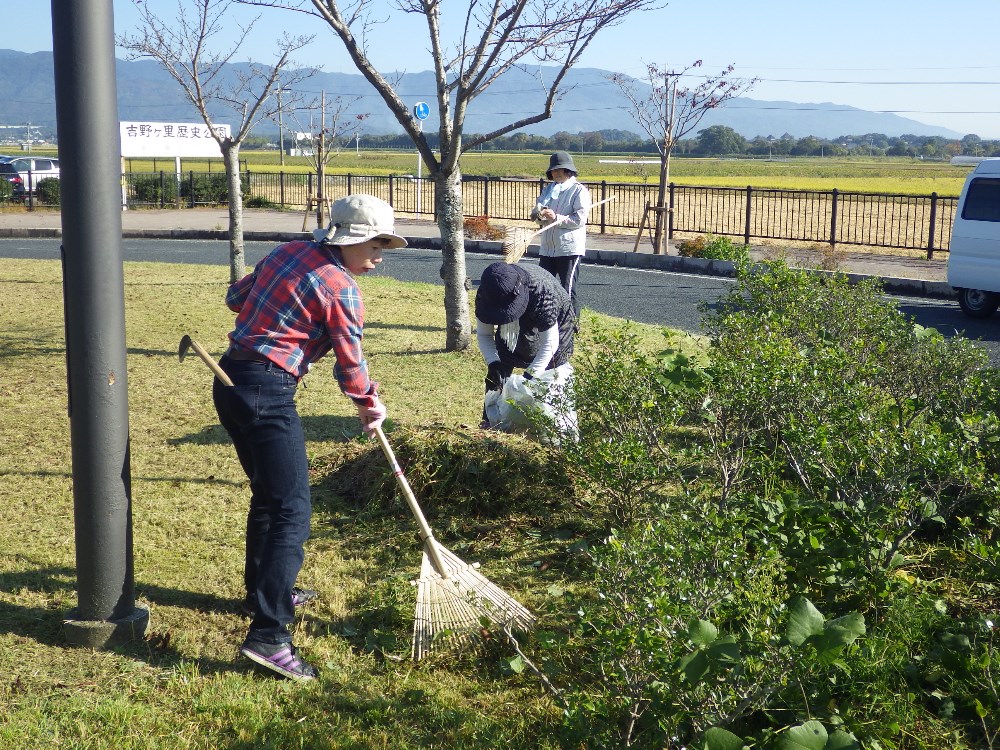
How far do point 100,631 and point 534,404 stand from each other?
2337mm

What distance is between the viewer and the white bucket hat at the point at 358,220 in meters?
3.27

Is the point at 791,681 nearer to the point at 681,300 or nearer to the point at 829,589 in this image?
the point at 829,589

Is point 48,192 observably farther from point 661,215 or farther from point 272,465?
point 272,465

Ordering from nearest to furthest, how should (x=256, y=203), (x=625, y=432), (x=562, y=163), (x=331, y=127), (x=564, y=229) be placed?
1. (x=625, y=432)
2. (x=564, y=229)
3. (x=562, y=163)
4. (x=331, y=127)
5. (x=256, y=203)

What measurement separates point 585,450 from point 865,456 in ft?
3.59

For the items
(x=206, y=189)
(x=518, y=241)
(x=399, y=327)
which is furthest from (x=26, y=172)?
(x=518, y=241)

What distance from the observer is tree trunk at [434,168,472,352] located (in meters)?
8.61

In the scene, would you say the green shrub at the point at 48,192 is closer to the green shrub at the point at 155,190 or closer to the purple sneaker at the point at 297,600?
the green shrub at the point at 155,190

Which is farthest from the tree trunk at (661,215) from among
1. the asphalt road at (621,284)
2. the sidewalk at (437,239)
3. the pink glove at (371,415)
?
the pink glove at (371,415)

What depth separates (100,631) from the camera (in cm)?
345

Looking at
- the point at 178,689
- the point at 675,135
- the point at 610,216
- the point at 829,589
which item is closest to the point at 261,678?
the point at 178,689

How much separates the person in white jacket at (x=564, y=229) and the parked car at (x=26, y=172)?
2217 centimetres

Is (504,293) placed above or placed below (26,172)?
below

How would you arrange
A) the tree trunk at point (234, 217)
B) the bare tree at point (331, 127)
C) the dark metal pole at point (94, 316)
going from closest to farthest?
1. the dark metal pole at point (94, 316)
2. the tree trunk at point (234, 217)
3. the bare tree at point (331, 127)
